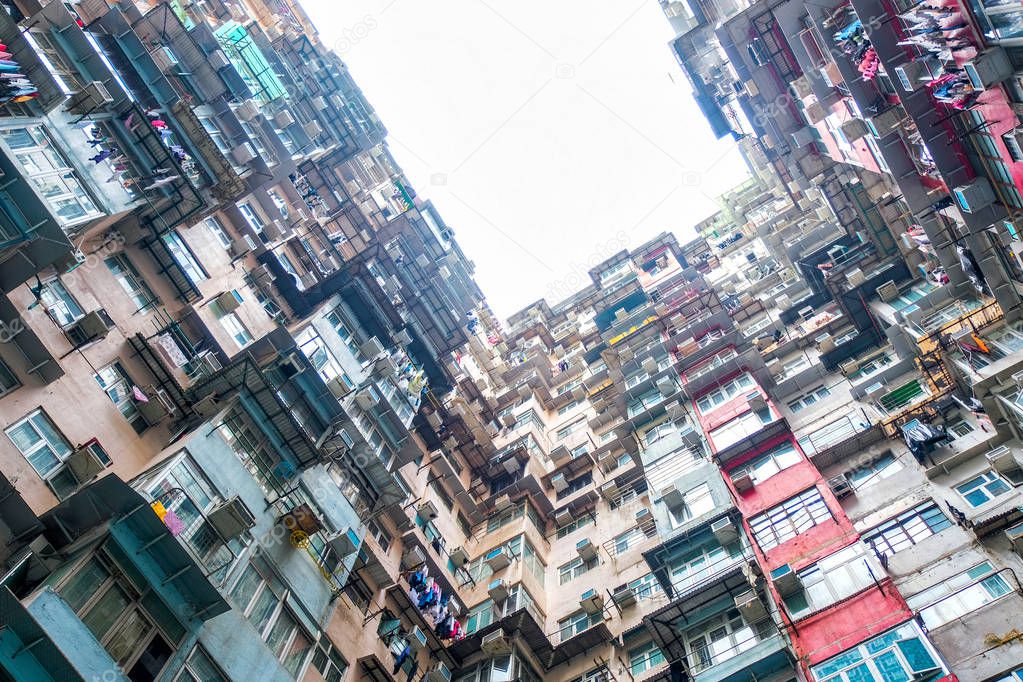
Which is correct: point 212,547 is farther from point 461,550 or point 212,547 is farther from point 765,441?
point 765,441

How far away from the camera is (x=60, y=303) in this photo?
1977 centimetres

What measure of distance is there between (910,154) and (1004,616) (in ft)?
52.9

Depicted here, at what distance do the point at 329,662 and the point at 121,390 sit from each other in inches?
392

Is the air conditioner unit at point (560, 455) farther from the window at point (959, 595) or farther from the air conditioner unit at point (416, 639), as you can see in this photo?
the window at point (959, 595)

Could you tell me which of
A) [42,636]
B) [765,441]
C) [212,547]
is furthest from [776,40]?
[42,636]

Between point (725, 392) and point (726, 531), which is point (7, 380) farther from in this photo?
point (725, 392)

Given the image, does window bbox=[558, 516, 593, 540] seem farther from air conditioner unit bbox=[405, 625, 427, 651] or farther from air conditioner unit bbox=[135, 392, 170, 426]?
air conditioner unit bbox=[135, 392, 170, 426]

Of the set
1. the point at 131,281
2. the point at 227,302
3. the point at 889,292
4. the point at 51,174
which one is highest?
the point at 51,174

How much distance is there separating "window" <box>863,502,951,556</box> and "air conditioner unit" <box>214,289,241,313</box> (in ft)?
73.6

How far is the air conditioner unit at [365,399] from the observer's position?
27.8m

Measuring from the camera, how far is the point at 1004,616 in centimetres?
1791

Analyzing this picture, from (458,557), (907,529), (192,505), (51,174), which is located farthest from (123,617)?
(907,529)

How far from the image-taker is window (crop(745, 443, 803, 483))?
27156 millimetres

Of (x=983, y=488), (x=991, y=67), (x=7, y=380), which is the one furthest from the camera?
(x=983, y=488)
